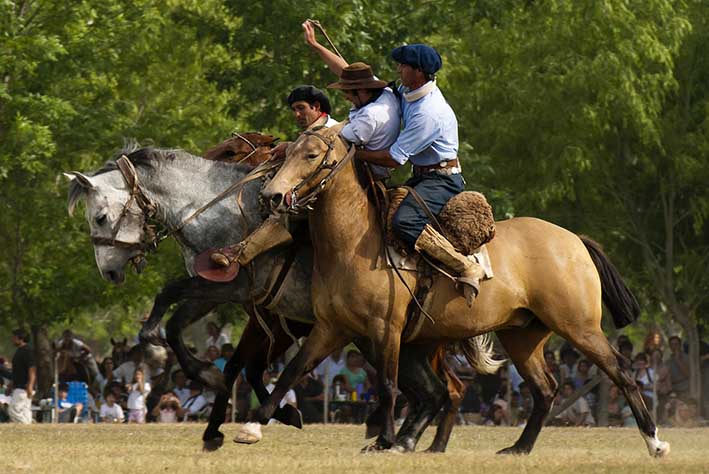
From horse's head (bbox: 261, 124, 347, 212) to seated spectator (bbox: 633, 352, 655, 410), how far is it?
1139 centimetres

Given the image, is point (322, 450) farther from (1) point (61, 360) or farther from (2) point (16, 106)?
(2) point (16, 106)

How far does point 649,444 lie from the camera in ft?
41.0

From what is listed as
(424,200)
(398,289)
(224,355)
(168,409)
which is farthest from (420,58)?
(168,409)

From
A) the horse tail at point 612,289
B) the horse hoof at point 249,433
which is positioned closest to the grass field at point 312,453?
the horse hoof at point 249,433

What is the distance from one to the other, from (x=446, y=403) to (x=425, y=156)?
2.19 m

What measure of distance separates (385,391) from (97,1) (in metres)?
15.8

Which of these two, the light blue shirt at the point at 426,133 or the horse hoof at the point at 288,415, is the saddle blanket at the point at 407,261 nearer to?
the light blue shirt at the point at 426,133

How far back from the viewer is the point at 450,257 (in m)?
12.0

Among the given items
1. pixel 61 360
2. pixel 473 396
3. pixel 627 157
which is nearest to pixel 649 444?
pixel 473 396

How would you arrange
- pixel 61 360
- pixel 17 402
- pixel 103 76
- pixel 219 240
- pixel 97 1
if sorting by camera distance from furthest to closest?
1. pixel 103 76
2. pixel 97 1
3. pixel 61 360
4. pixel 17 402
5. pixel 219 240

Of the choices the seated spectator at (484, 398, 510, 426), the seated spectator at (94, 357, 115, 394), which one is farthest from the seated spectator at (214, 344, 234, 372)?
the seated spectator at (484, 398, 510, 426)

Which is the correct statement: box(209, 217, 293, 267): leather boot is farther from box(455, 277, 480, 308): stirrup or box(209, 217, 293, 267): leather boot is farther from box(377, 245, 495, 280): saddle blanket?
box(455, 277, 480, 308): stirrup

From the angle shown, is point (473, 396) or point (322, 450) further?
point (473, 396)

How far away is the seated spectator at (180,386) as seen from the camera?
2339 cm
